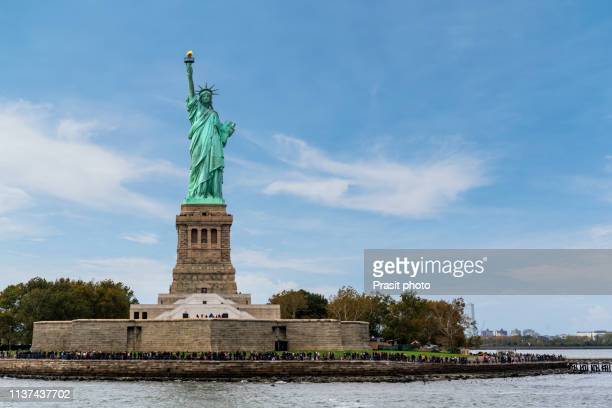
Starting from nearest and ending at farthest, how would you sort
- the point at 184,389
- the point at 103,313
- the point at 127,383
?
the point at 184,389
the point at 127,383
the point at 103,313

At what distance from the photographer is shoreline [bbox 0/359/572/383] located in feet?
193

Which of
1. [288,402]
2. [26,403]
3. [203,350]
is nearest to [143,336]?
[203,350]

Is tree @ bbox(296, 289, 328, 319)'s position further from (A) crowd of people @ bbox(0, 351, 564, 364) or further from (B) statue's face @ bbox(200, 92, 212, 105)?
(A) crowd of people @ bbox(0, 351, 564, 364)

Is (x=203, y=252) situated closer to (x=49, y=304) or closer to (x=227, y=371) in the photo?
(x=49, y=304)

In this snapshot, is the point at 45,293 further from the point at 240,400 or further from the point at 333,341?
the point at 240,400

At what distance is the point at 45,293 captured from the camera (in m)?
81.6

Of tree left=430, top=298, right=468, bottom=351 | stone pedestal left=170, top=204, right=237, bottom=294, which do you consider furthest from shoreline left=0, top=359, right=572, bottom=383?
tree left=430, top=298, right=468, bottom=351

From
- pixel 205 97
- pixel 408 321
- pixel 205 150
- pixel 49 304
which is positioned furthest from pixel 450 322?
pixel 49 304

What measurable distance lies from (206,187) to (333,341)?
22.3 meters

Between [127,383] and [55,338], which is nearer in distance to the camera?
[127,383]

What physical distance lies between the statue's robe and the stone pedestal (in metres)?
2.12

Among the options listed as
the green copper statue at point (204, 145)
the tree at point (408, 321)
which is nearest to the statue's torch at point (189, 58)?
the green copper statue at point (204, 145)

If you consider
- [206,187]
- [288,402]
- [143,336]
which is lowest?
Answer: [288,402]

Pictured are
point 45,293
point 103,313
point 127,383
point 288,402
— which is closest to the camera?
point 288,402
